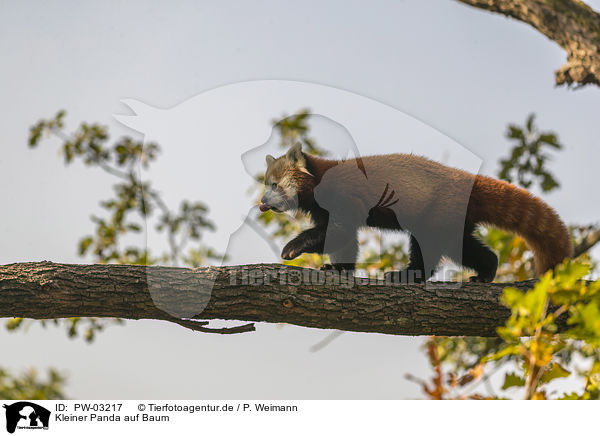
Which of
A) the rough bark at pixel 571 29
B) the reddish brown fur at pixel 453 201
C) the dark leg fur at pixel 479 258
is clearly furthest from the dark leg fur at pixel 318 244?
the rough bark at pixel 571 29

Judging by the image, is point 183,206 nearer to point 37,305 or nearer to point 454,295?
point 37,305

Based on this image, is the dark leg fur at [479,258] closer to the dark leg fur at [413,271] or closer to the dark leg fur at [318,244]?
the dark leg fur at [413,271]

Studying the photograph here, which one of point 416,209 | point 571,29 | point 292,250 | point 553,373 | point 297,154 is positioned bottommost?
point 553,373

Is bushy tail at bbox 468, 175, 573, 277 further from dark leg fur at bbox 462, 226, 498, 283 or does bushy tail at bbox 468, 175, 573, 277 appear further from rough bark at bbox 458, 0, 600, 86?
rough bark at bbox 458, 0, 600, 86

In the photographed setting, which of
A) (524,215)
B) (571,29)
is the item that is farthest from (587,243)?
(571,29)

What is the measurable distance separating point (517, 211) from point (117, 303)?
7.88ft

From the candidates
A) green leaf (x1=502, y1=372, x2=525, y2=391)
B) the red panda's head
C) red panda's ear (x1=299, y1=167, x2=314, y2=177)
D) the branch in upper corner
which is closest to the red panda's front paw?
the red panda's head

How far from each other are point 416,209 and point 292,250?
84 centimetres

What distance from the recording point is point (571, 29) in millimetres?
3979

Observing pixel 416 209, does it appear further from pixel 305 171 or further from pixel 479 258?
pixel 305 171

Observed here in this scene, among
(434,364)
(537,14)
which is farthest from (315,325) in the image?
(537,14)

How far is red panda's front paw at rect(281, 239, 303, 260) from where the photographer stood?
128 inches

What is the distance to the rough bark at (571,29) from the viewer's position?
3865 millimetres
